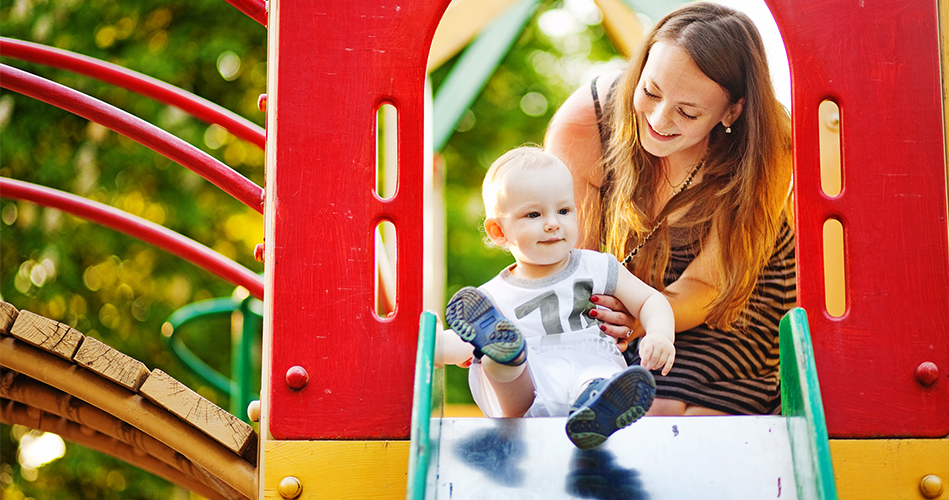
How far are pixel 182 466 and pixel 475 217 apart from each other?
6.35 m

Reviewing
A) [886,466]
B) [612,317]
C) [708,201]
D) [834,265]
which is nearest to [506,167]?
[612,317]

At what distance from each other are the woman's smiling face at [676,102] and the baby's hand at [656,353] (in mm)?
652

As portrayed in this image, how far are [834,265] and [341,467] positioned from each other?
5.96 ft

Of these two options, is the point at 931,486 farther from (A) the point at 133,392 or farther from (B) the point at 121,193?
(B) the point at 121,193

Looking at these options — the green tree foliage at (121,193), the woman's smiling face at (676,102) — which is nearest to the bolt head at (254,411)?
the woman's smiling face at (676,102)

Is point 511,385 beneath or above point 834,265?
beneath

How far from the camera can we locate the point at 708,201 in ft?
7.70

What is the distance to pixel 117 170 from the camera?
652 centimetres

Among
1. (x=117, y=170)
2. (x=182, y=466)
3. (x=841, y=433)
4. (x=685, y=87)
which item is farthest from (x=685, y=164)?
(x=117, y=170)

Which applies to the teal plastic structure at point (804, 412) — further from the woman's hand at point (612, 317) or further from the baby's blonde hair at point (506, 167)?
the baby's blonde hair at point (506, 167)

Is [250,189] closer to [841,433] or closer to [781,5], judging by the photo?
[781,5]

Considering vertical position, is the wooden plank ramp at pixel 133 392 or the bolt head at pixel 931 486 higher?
the wooden plank ramp at pixel 133 392

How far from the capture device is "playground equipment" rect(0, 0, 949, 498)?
1.73 meters

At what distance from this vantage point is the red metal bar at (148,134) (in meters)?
2.10
